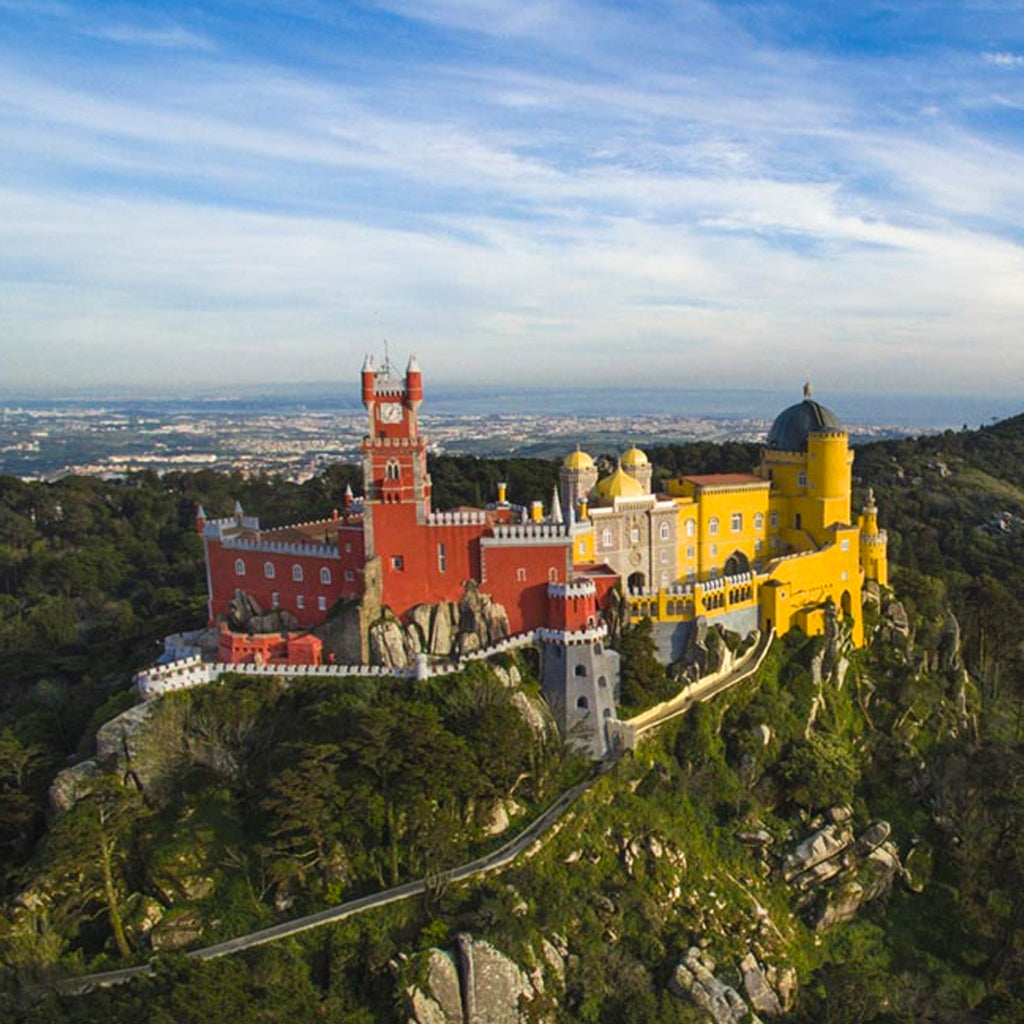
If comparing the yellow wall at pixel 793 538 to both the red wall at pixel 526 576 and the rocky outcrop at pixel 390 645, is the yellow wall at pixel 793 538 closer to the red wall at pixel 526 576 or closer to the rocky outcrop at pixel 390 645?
the red wall at pixel 526 576

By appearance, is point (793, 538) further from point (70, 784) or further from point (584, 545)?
point (70, 784)

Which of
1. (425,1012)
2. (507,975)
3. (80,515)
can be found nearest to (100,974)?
(425,1012)

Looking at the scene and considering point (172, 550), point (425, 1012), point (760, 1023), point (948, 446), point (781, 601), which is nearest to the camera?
point (425, 1012)

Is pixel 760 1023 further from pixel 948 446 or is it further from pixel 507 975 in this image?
pixel 948 446

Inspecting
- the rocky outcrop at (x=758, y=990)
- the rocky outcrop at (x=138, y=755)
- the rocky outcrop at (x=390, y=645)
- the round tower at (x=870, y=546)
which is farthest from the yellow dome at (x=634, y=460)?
the rocky outcrop at (x=138, y=755)

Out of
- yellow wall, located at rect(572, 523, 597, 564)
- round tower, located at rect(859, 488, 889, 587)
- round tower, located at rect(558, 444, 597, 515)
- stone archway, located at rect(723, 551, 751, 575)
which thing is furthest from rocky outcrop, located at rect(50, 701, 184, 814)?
round tower, located at rect(859, 488, 889, 587)

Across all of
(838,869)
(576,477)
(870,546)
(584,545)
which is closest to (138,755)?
(584,545)
